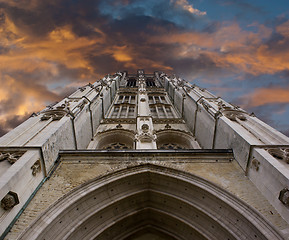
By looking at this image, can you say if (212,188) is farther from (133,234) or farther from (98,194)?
(98,194)

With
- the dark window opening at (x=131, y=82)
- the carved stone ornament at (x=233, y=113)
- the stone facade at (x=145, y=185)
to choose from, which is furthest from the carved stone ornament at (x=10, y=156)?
the dark window opening at (x=131, y=82)

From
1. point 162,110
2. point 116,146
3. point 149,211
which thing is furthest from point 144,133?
point 162,110

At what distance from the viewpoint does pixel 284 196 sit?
5.05m

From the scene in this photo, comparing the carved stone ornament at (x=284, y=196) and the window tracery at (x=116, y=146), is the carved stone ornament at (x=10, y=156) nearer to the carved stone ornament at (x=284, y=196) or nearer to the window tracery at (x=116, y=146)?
the window tracery at (x=116, y=146)

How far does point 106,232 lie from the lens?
21.3ft

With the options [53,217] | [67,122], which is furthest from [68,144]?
[53,217]

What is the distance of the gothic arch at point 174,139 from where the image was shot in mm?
12898

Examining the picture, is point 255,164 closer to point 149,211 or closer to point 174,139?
point 149,211

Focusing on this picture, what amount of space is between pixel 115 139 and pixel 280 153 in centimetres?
942

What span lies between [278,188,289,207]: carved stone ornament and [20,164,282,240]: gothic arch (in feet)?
2.34

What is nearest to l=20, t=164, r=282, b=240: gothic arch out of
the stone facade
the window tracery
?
the stone facade

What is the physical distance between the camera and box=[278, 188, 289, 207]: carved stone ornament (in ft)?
16.4

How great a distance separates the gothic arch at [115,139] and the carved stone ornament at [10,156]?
6538 mm

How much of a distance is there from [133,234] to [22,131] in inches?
226
